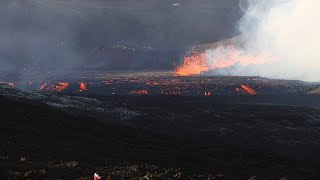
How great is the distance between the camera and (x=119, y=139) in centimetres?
4106

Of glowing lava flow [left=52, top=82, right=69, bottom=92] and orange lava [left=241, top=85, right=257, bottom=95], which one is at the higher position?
orange lava [left=241, top=85, right=257, bottom=95]

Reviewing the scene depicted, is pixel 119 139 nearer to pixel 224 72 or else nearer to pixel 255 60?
pixel 224 72

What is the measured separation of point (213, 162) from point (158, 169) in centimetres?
695

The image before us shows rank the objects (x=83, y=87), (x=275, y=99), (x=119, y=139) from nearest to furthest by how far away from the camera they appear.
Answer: (x=119, y=139)
(x=275, y=99)
(x=83, y=87)

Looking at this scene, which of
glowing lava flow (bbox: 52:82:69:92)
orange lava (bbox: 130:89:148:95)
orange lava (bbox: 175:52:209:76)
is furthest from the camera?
orange lava (bbox: 175:52:209:76)

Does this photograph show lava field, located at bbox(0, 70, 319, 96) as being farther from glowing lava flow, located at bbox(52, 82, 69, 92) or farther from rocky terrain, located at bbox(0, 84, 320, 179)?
rocky terrain, located at bbox(0, 84, 320, 179)

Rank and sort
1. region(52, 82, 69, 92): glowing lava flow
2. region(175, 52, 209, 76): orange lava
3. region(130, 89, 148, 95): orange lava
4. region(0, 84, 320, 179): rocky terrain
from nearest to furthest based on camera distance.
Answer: region(0, 84, 320, 179): rocky terrain, region(130, 89, 148, 95): orange lava, region(52, 82, 69, 92): glowing lava flow, region(175, 52, 209, 76): orange lava

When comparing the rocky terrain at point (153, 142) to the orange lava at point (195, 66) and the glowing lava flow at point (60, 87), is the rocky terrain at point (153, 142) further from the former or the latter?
the orange lava at point (195, 66)

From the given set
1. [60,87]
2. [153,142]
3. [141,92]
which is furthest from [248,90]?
[153,142]

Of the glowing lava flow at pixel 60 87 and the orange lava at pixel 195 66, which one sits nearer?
the glowing lava flow at pixel 60 87

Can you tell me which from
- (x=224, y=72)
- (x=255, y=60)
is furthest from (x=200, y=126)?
(x=255, y=60)

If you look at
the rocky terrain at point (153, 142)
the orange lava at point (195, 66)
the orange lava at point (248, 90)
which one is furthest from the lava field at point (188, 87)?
the orange lava at point (195, 66)

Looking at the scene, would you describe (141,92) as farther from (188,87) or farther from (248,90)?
(248,90)

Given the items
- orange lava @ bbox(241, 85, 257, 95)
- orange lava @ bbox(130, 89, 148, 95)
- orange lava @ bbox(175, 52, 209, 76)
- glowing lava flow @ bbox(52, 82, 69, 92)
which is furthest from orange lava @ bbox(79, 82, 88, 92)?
orange lava @ bbox(175, 52, 209, 76)
